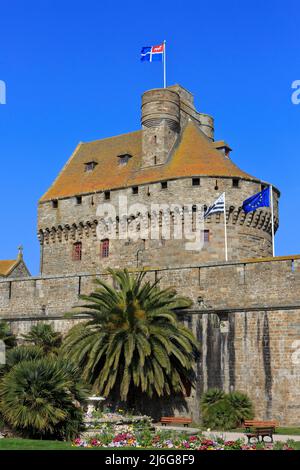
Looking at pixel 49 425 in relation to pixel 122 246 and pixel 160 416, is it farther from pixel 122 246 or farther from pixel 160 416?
pixel 122 246

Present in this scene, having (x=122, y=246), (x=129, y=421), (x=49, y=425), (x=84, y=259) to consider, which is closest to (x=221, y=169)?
(x=122, y=246)

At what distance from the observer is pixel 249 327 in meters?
24.7

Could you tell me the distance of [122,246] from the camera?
37219mm

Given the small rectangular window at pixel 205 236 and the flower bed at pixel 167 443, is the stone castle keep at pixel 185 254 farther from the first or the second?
the flower bed at pixel 167 443

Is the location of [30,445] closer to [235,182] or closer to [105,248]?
[235,182]

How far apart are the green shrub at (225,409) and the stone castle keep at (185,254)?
608 mm

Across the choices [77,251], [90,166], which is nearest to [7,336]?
[77,251]

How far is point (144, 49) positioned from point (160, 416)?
22.3m

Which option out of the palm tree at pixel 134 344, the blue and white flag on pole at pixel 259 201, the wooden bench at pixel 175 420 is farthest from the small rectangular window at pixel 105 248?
the wooden bench at pixel 175 420

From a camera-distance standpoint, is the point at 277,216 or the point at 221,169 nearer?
the point at 221,169

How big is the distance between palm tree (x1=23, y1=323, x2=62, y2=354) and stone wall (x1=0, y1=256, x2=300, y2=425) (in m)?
4.38

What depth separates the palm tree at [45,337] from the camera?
27234 mm

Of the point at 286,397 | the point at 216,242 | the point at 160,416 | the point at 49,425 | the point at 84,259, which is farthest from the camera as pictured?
the point at 84,259

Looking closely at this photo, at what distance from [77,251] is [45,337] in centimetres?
1246
